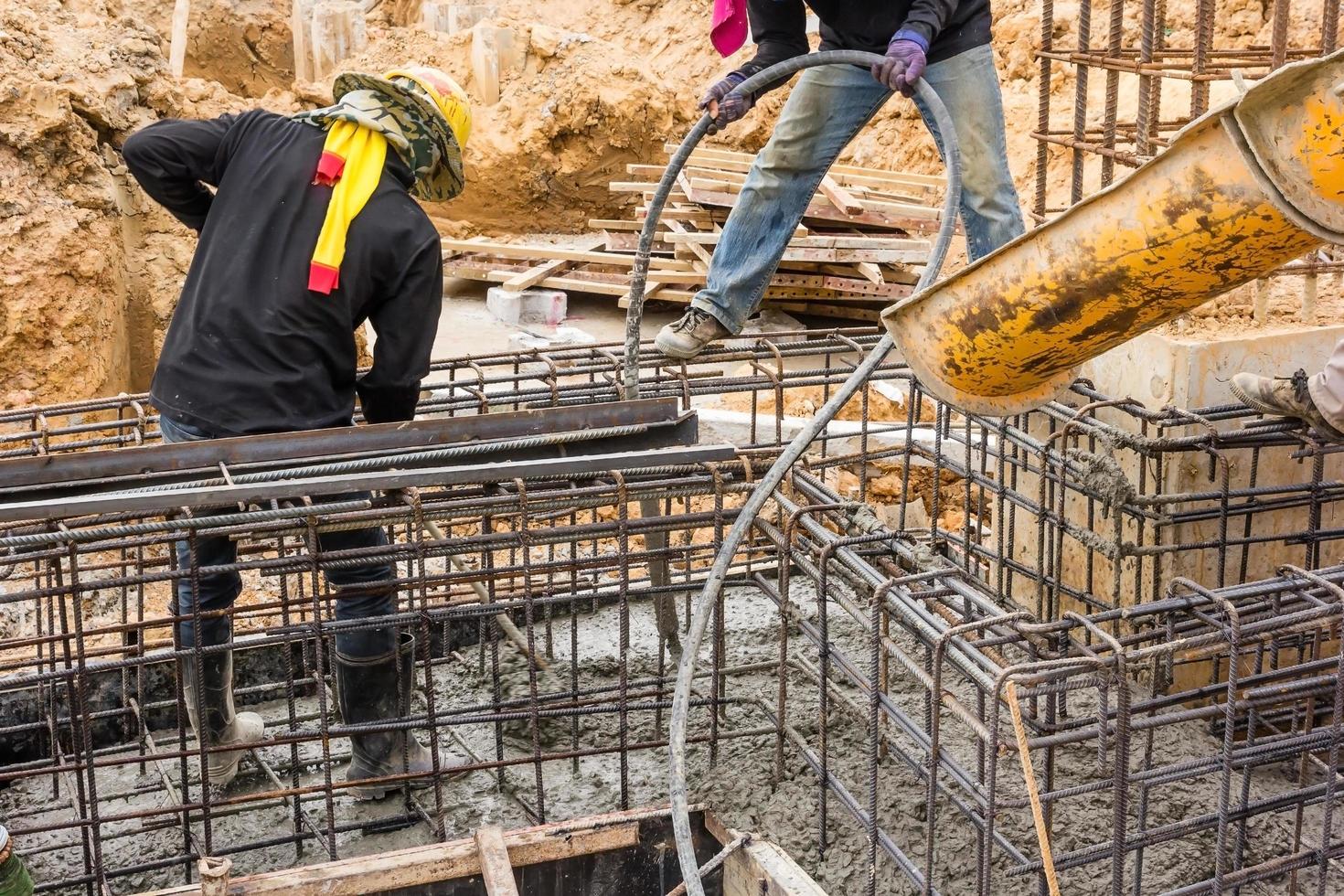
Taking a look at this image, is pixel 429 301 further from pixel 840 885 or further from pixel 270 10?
pixel 270 10

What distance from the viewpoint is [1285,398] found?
401 cm

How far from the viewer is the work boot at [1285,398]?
13.0 feet

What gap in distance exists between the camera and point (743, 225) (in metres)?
4.90

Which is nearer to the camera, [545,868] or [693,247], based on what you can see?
[545,868]

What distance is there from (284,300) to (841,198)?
24.2 feet

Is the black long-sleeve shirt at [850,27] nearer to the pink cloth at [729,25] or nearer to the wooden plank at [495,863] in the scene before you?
the pink cloth at [729,25]

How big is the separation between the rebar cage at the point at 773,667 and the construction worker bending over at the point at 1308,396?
135mm

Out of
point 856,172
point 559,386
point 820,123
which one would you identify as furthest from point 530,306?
point 820,123

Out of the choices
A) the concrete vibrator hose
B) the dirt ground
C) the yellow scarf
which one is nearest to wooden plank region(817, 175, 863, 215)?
the dirt ground

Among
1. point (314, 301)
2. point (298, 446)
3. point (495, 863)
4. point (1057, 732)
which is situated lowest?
point (495, 863)

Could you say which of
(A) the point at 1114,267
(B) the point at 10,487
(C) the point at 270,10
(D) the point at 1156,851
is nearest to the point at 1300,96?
(A) the point at 1114,267

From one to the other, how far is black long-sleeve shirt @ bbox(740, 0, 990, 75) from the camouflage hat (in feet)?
3.40

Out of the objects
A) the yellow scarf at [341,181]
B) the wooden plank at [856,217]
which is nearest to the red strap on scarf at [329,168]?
the yellow scarf at [341,181]

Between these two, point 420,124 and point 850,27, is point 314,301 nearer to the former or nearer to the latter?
point 420,124
